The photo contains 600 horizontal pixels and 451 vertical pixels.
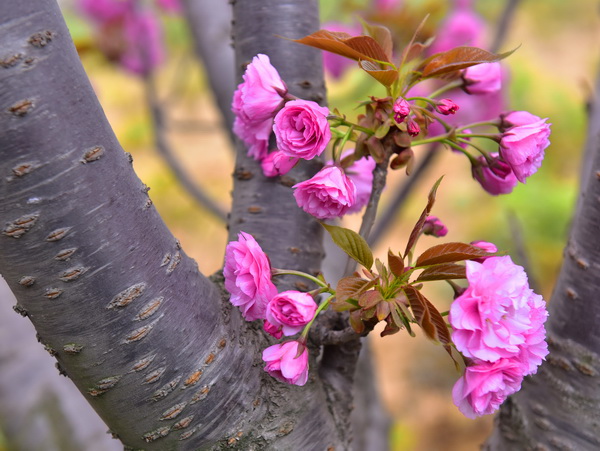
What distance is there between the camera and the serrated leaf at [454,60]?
0.54 meters

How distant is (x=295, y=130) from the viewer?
54 centimetres

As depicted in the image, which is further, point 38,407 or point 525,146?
point 38,407

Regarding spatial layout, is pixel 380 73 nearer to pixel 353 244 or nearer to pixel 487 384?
pixel 353 244

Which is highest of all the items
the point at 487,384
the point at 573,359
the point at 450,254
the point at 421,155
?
the point at 450,254

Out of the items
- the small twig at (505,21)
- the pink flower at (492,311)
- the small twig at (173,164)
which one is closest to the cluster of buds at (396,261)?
the pink flower at (492,311)

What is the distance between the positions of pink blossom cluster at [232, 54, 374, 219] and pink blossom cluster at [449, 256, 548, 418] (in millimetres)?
143

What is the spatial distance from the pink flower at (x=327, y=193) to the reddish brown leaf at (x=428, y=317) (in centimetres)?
10

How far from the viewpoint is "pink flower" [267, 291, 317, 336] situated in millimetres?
528

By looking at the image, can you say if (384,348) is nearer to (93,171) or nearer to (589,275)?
(589,275)

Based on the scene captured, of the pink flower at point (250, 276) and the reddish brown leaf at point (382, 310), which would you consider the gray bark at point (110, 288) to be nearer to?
the pink flower at point (250, 276)

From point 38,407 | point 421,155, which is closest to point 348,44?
point 38,407

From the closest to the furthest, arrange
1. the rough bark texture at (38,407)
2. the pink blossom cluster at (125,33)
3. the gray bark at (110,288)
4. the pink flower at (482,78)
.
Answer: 1. the gray bark at (110,288)
2. the pink flower at (482,78)
3. the rough bark texture at (38,407)
4. the pink blossom cluster at (125,33)

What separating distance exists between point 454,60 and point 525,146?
113mm

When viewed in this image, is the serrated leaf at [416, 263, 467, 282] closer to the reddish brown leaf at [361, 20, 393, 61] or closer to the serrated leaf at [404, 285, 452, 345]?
the serrated leaf at [404, 285, 452, 345]
